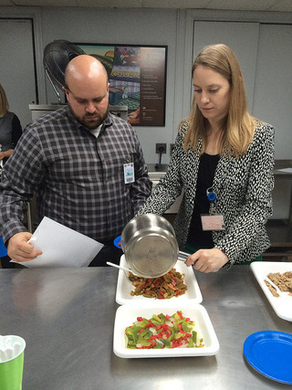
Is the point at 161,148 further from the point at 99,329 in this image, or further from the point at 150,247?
the point at 99,329

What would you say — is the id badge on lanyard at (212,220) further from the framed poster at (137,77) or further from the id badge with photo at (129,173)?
the framed poster at (137,77)

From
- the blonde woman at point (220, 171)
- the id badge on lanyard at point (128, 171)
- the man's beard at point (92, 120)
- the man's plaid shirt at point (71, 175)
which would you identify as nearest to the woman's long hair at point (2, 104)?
the man's plaid shirt at point (71, 175)

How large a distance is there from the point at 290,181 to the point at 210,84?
263 centimetres

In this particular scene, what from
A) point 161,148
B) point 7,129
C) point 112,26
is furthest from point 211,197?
point 112,26

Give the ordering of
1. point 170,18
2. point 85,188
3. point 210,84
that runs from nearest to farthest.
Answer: point 210,84 → point 85,188 → point 170,18

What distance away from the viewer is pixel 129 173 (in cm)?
165

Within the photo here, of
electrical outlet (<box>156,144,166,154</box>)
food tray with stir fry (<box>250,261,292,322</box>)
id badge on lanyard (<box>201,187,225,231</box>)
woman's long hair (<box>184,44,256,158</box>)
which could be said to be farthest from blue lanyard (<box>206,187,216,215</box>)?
electrical outlet (<box>156,144,166,154</box>)

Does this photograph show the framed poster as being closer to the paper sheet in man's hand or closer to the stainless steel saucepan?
the paper sheet in man's hand

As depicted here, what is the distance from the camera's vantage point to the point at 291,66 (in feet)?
11.0

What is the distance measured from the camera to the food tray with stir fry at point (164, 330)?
0.80 m

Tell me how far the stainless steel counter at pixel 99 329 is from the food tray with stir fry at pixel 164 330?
4 centimetres

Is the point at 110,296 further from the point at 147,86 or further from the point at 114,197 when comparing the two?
the point at 147,86

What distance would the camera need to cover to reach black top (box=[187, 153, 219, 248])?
137 cm

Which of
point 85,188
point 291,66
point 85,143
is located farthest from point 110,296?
point 291,66
